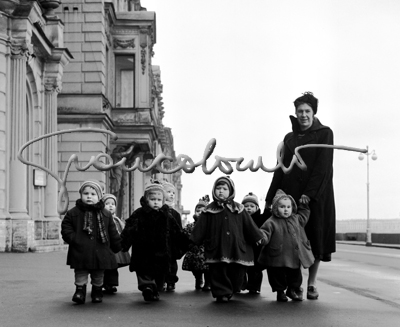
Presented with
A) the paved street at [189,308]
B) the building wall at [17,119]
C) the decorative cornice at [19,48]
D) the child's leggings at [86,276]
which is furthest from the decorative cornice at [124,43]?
the child's leggings at [86,276]

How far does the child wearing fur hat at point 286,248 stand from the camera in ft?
32.8

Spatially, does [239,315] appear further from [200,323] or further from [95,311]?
[95,311]

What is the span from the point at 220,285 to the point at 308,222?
134 centimetres

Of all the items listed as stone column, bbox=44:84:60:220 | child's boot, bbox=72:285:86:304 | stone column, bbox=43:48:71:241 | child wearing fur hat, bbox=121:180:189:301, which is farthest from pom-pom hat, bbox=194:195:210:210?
stone column, bbox=44:84:60:220

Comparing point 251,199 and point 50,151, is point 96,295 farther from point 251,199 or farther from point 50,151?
point 50,151

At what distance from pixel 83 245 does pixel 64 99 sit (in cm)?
2650

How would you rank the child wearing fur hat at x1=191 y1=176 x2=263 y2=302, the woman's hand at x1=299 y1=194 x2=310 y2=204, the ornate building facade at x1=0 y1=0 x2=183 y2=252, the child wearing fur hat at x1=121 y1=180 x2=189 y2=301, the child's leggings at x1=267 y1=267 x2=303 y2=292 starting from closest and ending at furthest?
the child wearing fur hat at x1=191 y1=176 x2=263 y2=302
the child's leggings at x1=267 y1=267 x2=303 y2=292
the child wearing fur hat at x1=121 y1=180 x2=189 y2=301
the woman's hand at x1=299 y1=194 x2=310 y2=204
the ornate building facade at x1=0 y1=0 x2=183 y2=252

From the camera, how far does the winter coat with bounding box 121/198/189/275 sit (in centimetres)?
1019

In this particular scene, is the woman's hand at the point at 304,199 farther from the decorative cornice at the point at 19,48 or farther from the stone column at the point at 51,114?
the stone column at the point at 51,114

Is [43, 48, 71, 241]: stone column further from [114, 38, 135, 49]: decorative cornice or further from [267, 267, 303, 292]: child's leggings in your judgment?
[267, 267, 303, 292]: child's leggings

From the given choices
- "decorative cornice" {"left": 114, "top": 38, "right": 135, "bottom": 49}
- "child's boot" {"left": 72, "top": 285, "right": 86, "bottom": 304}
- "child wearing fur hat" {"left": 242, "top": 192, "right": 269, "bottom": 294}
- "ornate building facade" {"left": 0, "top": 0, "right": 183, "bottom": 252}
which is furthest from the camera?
"decorative cornice" {"left": 114, "top": 38, "right": 135, "bottom": 49}

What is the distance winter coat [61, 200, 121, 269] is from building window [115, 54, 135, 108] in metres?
30.9

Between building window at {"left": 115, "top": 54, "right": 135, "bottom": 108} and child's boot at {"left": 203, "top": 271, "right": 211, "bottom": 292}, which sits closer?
child's boot at {"left": 203, "top": 271, "right": 211, "bottom": 292}

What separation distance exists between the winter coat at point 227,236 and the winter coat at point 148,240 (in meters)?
0.38
